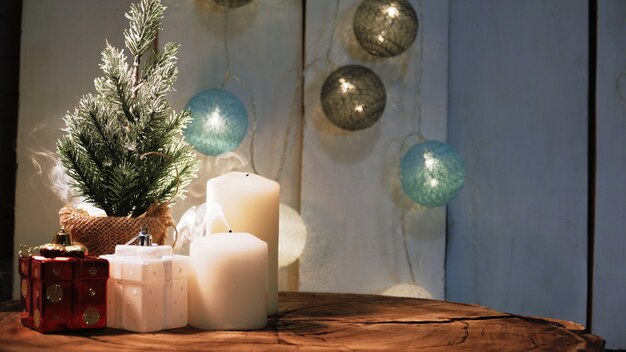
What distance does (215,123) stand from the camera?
72.3 inches

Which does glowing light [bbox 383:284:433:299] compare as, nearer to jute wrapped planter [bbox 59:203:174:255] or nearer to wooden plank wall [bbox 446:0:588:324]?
wooden plank wall [bbox 446:0:588:324]

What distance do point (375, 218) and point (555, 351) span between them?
1260mm

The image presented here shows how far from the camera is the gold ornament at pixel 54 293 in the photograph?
84 cm

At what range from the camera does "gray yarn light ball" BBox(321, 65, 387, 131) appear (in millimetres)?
1921

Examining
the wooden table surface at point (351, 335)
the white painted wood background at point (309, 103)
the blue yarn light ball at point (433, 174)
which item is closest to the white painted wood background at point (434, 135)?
the white painted wood background at point (309, 103)

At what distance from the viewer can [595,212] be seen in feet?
7.18

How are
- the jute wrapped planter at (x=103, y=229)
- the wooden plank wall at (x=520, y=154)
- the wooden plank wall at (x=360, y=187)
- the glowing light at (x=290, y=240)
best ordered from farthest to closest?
the wooden plank wall at (x=520, y=154)
the wooden plank wall at (x=360, y=187)
the glowing light at (x=290, y=240)
the jute wrapped planter at (x=103, y=229)

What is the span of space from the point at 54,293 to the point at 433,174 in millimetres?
1241

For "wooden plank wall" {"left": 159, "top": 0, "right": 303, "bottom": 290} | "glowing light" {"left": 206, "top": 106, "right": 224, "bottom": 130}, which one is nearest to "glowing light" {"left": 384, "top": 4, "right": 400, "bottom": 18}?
"wooden plank wall" {"left": 159, "top": 0, "right": 303, "bottom": 290}

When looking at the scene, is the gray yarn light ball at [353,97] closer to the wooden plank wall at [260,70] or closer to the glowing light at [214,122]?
the wooden plank wall at [260,70]

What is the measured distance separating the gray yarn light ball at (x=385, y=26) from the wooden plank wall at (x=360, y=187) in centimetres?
7

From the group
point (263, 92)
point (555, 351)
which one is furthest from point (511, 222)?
point (555, 351)

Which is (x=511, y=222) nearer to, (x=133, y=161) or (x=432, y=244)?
(x=432, y=244)

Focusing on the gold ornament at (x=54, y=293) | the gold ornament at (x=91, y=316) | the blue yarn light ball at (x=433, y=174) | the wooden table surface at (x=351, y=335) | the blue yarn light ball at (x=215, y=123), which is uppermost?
the blue yarn light ball at (x=215, y=123)
